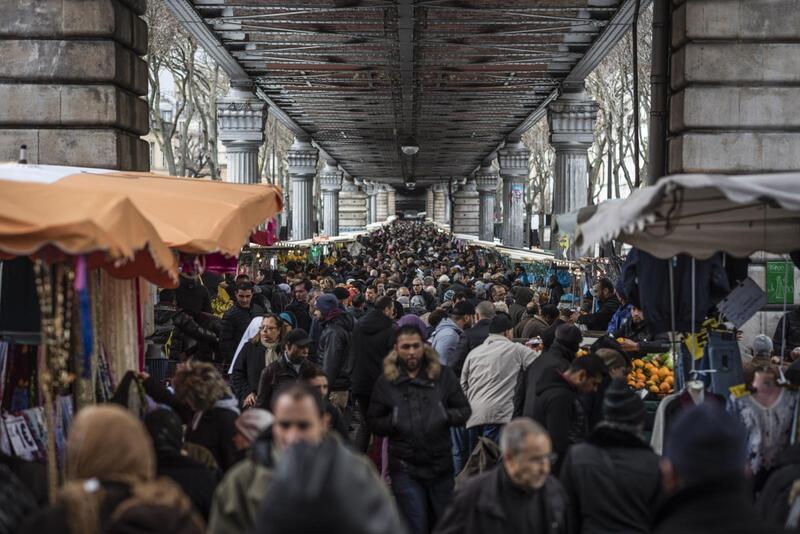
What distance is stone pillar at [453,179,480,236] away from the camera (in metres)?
97.6

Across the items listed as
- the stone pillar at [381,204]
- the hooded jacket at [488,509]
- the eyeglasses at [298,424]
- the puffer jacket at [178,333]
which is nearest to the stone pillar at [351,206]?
the stone pillar at [381,204]

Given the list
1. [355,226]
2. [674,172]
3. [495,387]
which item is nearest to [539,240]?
[674,172]

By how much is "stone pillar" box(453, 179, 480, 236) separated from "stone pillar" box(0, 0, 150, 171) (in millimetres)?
83839

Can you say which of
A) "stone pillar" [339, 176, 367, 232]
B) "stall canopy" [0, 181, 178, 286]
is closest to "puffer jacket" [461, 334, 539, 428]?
"stall canopy" [0, 181, 178, 286]

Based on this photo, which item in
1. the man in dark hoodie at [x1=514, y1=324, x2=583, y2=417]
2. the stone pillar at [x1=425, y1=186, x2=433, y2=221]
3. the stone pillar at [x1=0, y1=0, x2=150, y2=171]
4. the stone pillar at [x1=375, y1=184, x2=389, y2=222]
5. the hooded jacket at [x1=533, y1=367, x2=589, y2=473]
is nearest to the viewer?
the hooded jacket at [x1=533, y1=367, x2=589, y2=473]

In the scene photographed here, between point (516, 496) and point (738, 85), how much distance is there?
31.0ft

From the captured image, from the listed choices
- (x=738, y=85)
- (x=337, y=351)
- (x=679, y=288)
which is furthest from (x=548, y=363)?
(x=738, y=85)

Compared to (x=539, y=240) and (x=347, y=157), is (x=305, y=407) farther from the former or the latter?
(x=347, y=157)

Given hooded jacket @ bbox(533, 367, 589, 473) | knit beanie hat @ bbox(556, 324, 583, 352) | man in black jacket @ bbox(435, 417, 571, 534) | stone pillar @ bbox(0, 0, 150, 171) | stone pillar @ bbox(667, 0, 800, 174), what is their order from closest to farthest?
man in black jacket @ bbox(435, 417, 571, 534) < hooded jacket @ bbox(533, 367, 589, 473) < knit beanie hat @ bbox(556, 324, 583, 352) < stone pillar @ bbox(0, 0, 150, 171) < stone pillar @ bbox(667, 0, 800, 174)

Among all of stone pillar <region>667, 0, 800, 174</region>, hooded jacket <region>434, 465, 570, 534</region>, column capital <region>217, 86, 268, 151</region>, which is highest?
column capital <region>217, 86, 268, 151</region>

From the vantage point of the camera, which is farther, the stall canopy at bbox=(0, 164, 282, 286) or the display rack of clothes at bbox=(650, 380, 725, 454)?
the display rack of clothes at bbox=(650, 380, 725, 454)

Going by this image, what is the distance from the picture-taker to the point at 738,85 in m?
14.2

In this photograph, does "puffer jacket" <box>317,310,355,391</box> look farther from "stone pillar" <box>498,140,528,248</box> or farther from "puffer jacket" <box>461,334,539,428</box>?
"stone pillar" <box>498,140,528,248</box>

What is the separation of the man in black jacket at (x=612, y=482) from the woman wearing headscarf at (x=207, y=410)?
2055 mm
